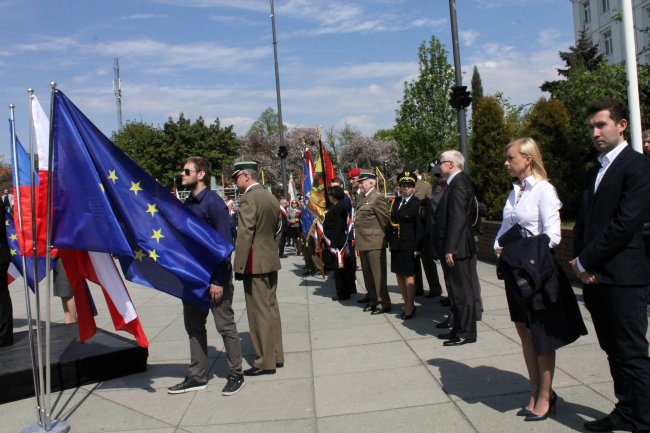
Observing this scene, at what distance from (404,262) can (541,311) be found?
12.0 ft

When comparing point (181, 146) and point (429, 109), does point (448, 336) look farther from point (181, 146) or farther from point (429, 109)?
point (181, 146)

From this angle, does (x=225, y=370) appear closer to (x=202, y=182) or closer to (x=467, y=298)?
(x=202, y=182)

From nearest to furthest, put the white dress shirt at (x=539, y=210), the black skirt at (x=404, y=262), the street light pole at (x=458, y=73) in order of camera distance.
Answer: the white dress shirt at (x=539, y=210) → the black skirt at (x=404, y=262) → the street light pole at (x=458, y=73)

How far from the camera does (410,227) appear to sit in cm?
760

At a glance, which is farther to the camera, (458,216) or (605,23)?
(605,23)

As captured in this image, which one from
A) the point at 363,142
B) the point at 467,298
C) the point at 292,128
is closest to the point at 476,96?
the point at 363,142

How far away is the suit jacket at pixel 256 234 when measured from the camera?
5.45m

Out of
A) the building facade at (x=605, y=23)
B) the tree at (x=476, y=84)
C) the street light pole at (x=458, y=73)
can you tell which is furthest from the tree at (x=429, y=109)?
the street light pole at (x=458, y=73)

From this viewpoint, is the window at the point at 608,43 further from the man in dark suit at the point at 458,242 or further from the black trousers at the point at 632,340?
the black trousers at the point at 632,340

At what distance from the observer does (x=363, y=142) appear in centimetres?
6775

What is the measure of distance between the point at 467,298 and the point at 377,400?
195 cm

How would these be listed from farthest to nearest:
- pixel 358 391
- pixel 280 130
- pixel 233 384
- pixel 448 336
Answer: pixel 280 130 < pixel 448 336 < pixel 233 384 < pixel 358 391

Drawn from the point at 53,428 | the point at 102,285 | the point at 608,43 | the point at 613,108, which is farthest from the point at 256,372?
the point at 608,43

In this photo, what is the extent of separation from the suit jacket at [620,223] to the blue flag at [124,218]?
9.73ft
